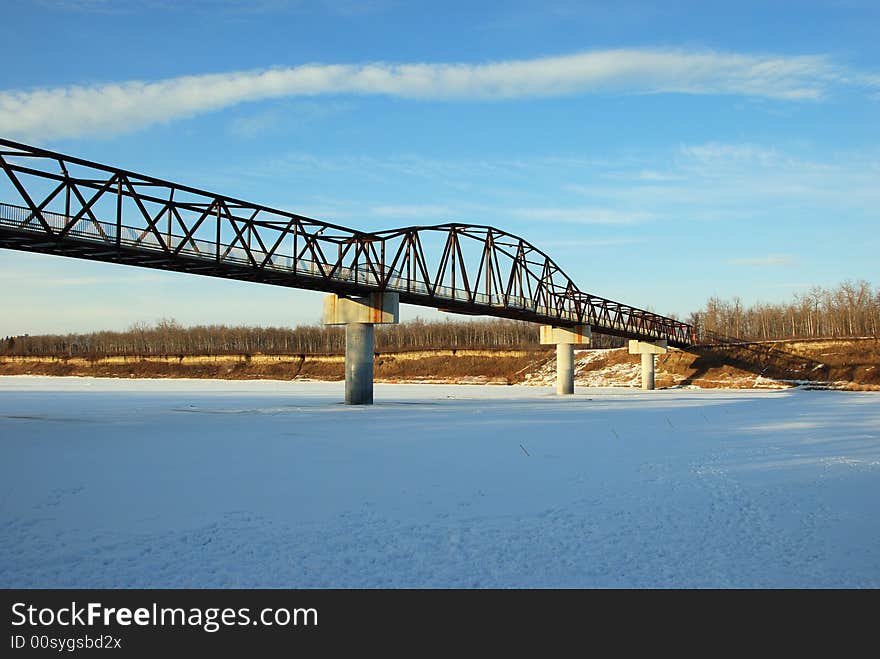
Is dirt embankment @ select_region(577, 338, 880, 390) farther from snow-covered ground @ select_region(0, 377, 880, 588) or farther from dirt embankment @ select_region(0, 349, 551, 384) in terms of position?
snow-covered ground @ select_region(0, 377, 880, 588)

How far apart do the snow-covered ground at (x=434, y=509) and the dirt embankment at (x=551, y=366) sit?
65156 millimetres

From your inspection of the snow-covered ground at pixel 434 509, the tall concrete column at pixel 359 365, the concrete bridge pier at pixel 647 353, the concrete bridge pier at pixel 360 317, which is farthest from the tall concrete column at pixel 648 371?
the snow-covered ground at pixel 434 509

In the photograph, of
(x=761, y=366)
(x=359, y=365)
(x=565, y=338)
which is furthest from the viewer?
(x=761, y=366)

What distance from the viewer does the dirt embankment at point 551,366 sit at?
87.7 metres

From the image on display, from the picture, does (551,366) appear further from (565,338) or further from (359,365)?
(359,365)

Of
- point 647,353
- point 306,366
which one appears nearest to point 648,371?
point 647,353

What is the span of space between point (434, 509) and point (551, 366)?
306ft

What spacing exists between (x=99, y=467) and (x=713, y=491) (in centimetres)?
1522

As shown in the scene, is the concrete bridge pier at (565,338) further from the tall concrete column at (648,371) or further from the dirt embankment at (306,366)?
the dirt embankment at (306,366)

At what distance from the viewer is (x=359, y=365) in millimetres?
48219

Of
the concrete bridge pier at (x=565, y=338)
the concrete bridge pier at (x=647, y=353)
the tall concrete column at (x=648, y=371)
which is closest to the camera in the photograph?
the concrete bridge pier at (x=565, y=338)

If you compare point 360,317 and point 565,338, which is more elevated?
point 360,317

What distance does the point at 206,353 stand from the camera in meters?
144
